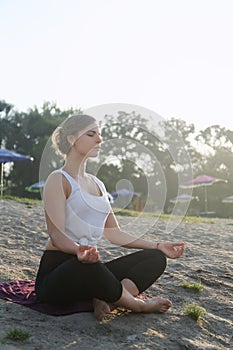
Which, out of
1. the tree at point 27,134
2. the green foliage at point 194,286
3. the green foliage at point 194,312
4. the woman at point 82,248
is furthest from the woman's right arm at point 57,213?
the tree at point 27,134

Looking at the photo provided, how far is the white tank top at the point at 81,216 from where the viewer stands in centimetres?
328

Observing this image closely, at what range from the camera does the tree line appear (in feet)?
12.2

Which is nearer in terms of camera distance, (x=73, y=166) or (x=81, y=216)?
(x=81, y=216)

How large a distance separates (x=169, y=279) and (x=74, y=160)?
190 cm

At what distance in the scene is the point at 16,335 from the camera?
280 cm

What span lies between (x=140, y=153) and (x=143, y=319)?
118 centimetres

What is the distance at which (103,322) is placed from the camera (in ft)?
10.5

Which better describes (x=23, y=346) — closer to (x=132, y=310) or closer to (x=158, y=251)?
(x=132, y=310)

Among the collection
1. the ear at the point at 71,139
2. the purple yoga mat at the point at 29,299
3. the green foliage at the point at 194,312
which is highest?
the ear at the point at 71,139

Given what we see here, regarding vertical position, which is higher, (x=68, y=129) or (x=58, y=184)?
(x=68, y=129)

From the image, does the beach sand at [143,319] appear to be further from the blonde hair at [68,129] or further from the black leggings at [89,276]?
the blonde hair at [68,129]

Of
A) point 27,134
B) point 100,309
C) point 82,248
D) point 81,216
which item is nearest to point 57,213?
point 81,216

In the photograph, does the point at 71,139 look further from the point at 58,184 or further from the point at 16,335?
the point at 16,335

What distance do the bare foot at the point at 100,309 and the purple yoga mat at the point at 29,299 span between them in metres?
0.08
